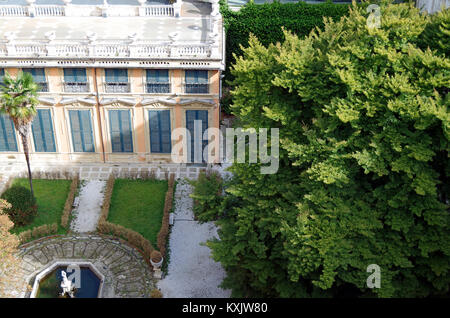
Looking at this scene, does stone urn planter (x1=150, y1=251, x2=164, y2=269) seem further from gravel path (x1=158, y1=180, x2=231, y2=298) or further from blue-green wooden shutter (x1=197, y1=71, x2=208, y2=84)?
blue-green wooden shutter (x1=197, y1=71, x2=208, y2=84)

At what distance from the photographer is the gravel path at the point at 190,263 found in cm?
3086

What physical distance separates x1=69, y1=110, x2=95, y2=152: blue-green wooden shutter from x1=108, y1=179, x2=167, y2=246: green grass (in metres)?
3.65

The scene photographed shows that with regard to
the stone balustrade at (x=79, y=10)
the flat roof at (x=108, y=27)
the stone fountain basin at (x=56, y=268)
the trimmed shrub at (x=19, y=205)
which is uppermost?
the stone balustrade at (x=79, y=10)

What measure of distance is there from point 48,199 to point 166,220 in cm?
869

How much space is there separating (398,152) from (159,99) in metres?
18.7

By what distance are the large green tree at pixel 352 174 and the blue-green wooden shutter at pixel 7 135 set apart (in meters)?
19.6

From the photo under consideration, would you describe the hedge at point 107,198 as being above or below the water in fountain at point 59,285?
above

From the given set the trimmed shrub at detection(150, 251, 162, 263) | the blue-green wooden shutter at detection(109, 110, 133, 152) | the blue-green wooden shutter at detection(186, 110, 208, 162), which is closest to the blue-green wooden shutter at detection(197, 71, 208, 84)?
the blue-green wooden shutter at detection(186, 110, 208, 162)

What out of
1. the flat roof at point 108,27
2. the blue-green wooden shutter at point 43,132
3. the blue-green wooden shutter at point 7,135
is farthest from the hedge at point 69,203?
the flat roof at point 108,27

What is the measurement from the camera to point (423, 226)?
24.5 meters

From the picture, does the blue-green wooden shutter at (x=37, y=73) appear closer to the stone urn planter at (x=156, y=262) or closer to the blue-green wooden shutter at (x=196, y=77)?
the blue-green wooden shutter at (x=196, y=77)

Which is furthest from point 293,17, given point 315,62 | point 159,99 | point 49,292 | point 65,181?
point 49,292

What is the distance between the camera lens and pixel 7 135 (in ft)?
128

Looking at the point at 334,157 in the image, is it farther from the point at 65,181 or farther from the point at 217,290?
the point at 65,181
